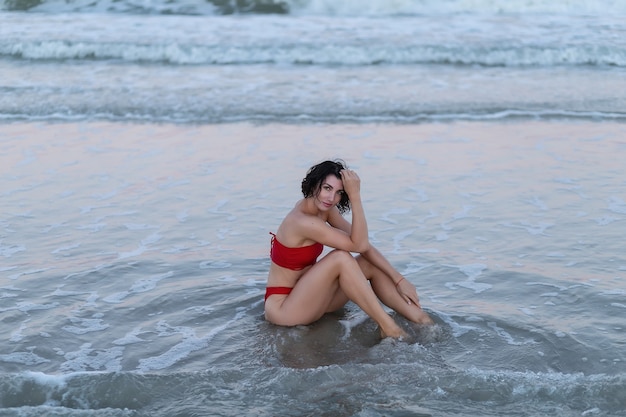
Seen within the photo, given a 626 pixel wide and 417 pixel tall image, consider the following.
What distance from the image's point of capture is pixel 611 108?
13.2m

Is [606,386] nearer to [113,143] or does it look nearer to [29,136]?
[113,143]

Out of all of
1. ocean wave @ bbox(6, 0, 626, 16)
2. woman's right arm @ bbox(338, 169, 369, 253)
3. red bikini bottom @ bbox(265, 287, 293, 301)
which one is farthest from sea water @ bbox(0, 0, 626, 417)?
ocean wave @ bbox(6, 0, 626, 16)

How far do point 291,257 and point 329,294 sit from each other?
378mm

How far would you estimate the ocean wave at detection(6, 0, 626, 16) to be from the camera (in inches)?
833

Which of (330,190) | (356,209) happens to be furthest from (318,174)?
(356,209)

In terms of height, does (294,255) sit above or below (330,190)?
below

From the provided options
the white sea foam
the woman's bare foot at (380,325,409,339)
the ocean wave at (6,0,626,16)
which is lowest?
the white sea foam

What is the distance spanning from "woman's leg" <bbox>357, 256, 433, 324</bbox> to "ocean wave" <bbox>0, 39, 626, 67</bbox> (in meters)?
10.4

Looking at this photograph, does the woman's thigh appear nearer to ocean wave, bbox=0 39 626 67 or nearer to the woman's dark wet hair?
the woman's dark wet hair

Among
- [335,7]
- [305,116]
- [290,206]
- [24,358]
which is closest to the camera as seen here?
[24,358]

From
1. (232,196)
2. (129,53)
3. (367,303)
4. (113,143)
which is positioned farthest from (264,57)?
(367,303)

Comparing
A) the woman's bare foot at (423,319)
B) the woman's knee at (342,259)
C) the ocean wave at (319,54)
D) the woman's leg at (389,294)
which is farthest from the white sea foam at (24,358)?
the ocean wave at (319,54)

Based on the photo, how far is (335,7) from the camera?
2172 centimetres

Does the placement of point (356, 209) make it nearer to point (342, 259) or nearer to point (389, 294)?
point (342, 259)
